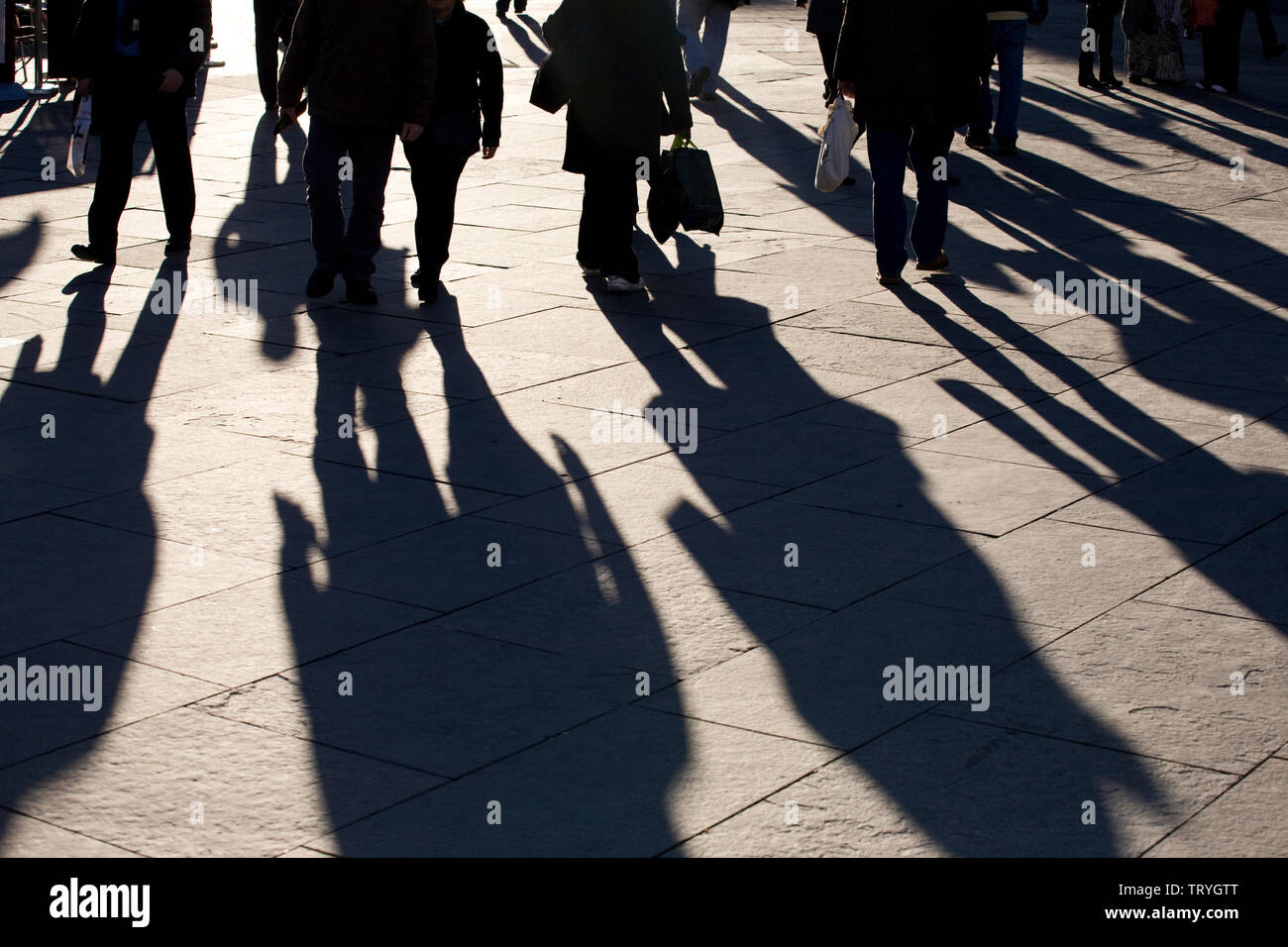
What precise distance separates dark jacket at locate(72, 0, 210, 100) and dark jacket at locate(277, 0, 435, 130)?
1206mm

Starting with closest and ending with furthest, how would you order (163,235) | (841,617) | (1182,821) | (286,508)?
1. (1182,821)
2. (841,617)
3. (286,508)
4. (163,235)

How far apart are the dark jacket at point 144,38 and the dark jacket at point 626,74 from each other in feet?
7.33

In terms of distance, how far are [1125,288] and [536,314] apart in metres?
3.21

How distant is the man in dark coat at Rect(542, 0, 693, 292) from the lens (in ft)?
30.4

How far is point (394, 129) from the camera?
29.2 feet

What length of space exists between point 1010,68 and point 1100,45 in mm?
4274

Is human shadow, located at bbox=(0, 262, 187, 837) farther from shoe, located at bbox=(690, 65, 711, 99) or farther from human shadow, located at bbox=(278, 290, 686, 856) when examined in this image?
shoe, located at bbox=(690, 65, 711, 99)

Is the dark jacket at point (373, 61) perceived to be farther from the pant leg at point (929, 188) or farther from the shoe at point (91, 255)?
the pant leg at point (929, 188)

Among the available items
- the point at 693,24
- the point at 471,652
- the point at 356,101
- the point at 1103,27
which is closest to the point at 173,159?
the point at 356,101

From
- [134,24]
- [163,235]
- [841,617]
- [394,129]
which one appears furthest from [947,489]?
[163,235]

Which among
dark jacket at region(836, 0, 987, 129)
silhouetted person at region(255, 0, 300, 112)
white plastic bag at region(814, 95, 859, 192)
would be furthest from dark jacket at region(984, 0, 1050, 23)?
silhouetted person at region(255, 0, 300, 112)

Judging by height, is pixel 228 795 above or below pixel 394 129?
below
